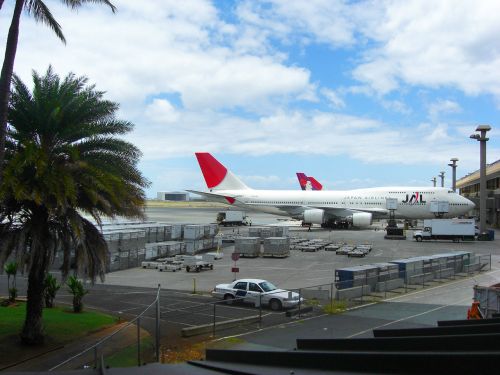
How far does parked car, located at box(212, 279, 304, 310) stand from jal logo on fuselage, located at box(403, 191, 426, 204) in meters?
43.8

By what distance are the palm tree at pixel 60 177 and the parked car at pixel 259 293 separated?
626 centimetres

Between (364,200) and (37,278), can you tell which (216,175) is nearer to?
(364,200)

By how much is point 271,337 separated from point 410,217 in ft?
165

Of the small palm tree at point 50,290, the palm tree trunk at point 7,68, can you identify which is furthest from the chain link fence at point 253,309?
the palm tree trunk at point 7,68

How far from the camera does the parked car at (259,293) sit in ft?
63.7

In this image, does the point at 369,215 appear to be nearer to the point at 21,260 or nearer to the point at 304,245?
the point at 304,245

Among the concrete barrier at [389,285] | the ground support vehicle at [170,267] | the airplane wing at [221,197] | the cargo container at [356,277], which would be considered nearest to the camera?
the cargo container at [356,277]

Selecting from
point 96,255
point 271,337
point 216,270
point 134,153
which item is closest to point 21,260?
point 96,255

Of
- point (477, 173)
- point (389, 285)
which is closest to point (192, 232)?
point (389, 285)

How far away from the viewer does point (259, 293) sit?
1934 centimetres

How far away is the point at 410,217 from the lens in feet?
200

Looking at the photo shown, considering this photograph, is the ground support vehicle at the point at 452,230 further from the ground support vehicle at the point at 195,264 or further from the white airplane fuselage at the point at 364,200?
the ground support vehicle at the point at 195,264

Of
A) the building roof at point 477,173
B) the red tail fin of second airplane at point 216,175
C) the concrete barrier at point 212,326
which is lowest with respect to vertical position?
the concrete barrier at point 212,326

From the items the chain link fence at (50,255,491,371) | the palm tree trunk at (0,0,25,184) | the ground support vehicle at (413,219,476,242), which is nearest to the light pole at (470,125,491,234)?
the ground support vehicle at (413,219,476,242)
